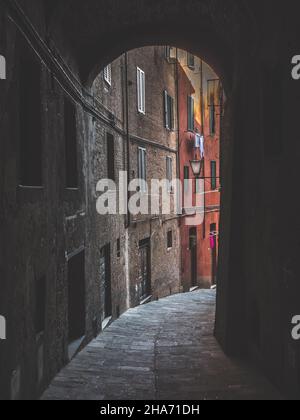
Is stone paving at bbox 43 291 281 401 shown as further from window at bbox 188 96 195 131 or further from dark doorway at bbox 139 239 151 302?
window at bbox 188 96 195 131

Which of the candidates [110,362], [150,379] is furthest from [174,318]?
[150,379]

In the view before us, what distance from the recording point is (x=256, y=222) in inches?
321

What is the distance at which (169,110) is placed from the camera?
20.4 meters

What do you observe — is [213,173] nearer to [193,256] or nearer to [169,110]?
[193,256]

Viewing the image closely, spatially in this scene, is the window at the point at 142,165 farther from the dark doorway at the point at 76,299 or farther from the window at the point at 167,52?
the dark doorway at the point at 76,299

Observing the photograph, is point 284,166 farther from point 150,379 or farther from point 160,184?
point 160,184

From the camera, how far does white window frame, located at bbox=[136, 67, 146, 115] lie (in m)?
16.3

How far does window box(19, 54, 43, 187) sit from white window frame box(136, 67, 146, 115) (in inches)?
378

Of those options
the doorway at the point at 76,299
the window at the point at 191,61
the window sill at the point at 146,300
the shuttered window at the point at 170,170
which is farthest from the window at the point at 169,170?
the doorway at the point at 76,299

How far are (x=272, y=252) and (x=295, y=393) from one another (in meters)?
1.89

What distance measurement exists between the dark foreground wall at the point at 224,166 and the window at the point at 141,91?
222 inches

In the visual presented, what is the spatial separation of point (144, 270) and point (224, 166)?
285 inches

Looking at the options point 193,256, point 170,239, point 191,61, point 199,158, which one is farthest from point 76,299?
point 191,61

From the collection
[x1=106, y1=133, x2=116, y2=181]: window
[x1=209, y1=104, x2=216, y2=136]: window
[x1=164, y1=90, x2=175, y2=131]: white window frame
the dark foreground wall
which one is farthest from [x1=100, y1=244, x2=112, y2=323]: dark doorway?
[x1=209, y1=104, x2=216, y2=136]: window
